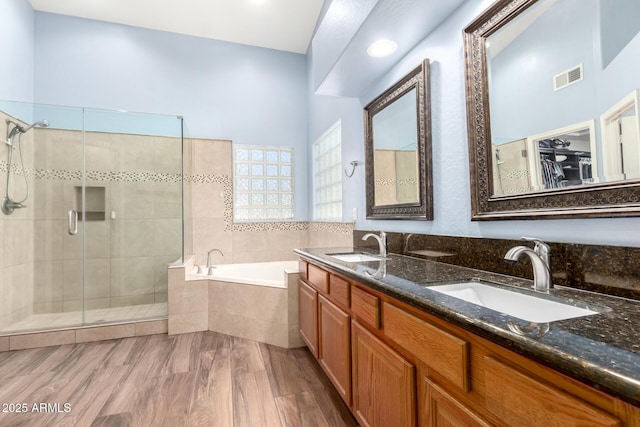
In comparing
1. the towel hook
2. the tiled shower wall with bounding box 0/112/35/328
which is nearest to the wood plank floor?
the tiled shower wall with bounding box 0/112/35/328

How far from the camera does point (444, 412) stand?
33.8 inches

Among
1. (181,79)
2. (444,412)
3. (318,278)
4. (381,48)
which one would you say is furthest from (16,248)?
(444,412)

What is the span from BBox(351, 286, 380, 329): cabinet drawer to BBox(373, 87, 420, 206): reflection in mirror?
77cm

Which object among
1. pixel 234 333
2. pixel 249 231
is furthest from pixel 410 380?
pixel 249 231

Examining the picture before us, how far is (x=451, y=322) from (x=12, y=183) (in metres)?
3.91

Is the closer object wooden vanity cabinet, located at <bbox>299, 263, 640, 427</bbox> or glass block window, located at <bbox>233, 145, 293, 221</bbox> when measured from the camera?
wooden vanity cabinet, located at <bbox>299, 263, 640, 427</bbox>

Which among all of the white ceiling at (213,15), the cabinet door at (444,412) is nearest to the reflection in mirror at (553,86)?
the cabinet door at (444,412)

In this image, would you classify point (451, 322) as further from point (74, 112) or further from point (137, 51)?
point (137, 51)

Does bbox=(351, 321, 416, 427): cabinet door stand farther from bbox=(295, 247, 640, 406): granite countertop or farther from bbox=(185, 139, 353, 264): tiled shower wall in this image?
bbox=(185, 139, 353, 264): tiled shower wall

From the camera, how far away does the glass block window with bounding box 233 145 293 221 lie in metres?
3.93

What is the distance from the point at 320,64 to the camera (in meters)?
2.25

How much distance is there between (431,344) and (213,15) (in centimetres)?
411

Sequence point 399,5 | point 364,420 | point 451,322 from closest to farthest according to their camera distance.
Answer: point 451,322, point 364,420, point 399,5

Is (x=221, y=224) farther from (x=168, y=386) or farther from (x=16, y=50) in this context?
(x=16, y=50)
